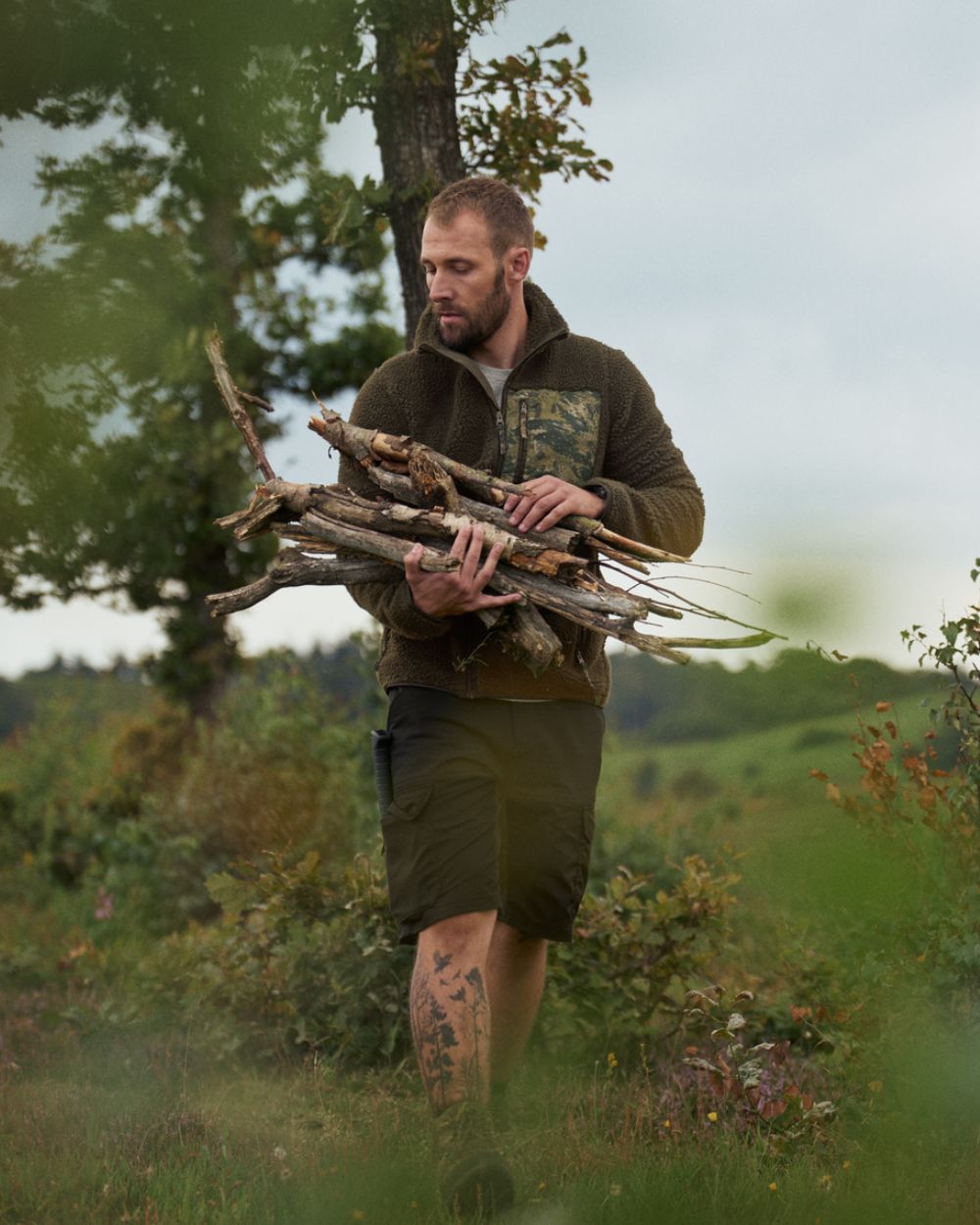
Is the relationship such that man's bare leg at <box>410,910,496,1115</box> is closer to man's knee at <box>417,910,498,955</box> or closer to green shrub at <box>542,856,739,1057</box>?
man's knee at <box>417,910,498,955</box>

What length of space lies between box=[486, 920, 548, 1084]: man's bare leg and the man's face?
5.57 ft

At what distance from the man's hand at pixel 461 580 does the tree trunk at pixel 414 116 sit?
102 inches

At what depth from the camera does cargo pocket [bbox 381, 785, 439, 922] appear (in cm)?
349

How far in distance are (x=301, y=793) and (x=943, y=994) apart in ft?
19.8

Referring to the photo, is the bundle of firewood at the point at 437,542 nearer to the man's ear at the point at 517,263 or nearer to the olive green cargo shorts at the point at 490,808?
the olive green cargo shorts at the point at 490,808

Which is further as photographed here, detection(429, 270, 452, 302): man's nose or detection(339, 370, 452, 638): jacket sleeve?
detection(429, 270, 452, 302): man's nose

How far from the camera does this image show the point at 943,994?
12.4ft

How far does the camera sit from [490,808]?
3.60 m

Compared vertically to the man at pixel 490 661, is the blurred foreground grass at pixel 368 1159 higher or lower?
lower

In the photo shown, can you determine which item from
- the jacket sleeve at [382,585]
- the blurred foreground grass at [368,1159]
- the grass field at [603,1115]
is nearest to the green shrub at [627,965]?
the grass field at [603,1115]

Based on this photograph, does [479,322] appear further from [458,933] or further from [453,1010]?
[453,1010]

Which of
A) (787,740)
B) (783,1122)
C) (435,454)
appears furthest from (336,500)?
(787,740)

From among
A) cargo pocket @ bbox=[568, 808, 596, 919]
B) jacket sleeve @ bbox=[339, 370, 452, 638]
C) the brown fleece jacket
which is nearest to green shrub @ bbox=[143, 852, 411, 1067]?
cargo pocket @ bbox=[568, 808, 596, 919]

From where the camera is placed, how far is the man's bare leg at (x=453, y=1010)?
336cm
